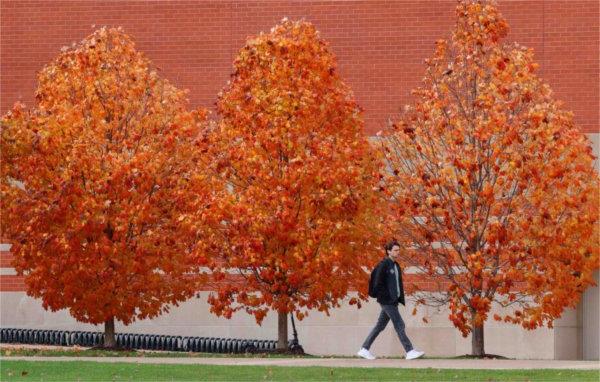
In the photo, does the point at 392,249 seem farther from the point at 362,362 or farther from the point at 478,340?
the point at 478,340

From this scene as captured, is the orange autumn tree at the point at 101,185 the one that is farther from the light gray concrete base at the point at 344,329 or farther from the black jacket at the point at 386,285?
the light gray concrete base at the point at 344,329

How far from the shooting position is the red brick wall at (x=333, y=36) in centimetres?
2930

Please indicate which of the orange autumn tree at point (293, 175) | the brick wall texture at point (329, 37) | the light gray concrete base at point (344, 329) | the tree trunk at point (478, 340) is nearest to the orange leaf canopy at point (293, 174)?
the orange autumn tree at point (293, 175)

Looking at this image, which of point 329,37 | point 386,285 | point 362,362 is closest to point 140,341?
point 329,37

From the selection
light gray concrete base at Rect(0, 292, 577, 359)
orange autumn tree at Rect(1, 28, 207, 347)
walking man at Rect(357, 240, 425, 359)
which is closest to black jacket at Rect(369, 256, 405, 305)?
walking man at Rect(357, 240, 425, 359)

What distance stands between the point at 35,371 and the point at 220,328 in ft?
38.7

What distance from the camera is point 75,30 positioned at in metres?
31.3

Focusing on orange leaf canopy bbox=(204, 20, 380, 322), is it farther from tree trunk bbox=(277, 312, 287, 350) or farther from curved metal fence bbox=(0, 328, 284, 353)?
curved metal fence bbox=(0, 328, 284, 353)

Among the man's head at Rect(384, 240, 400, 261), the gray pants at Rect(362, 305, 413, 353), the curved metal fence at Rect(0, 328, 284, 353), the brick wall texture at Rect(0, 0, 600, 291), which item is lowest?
the curved metal fence at Rect(0, 328, 284, 353)

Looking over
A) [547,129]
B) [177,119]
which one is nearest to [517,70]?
[547,129]

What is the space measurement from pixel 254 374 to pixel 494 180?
22.1 ft

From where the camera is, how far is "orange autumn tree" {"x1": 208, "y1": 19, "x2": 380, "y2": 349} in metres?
22.6

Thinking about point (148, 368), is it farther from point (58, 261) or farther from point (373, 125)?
point (373, 125)

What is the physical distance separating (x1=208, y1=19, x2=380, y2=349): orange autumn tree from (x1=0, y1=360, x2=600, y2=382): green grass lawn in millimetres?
4281
